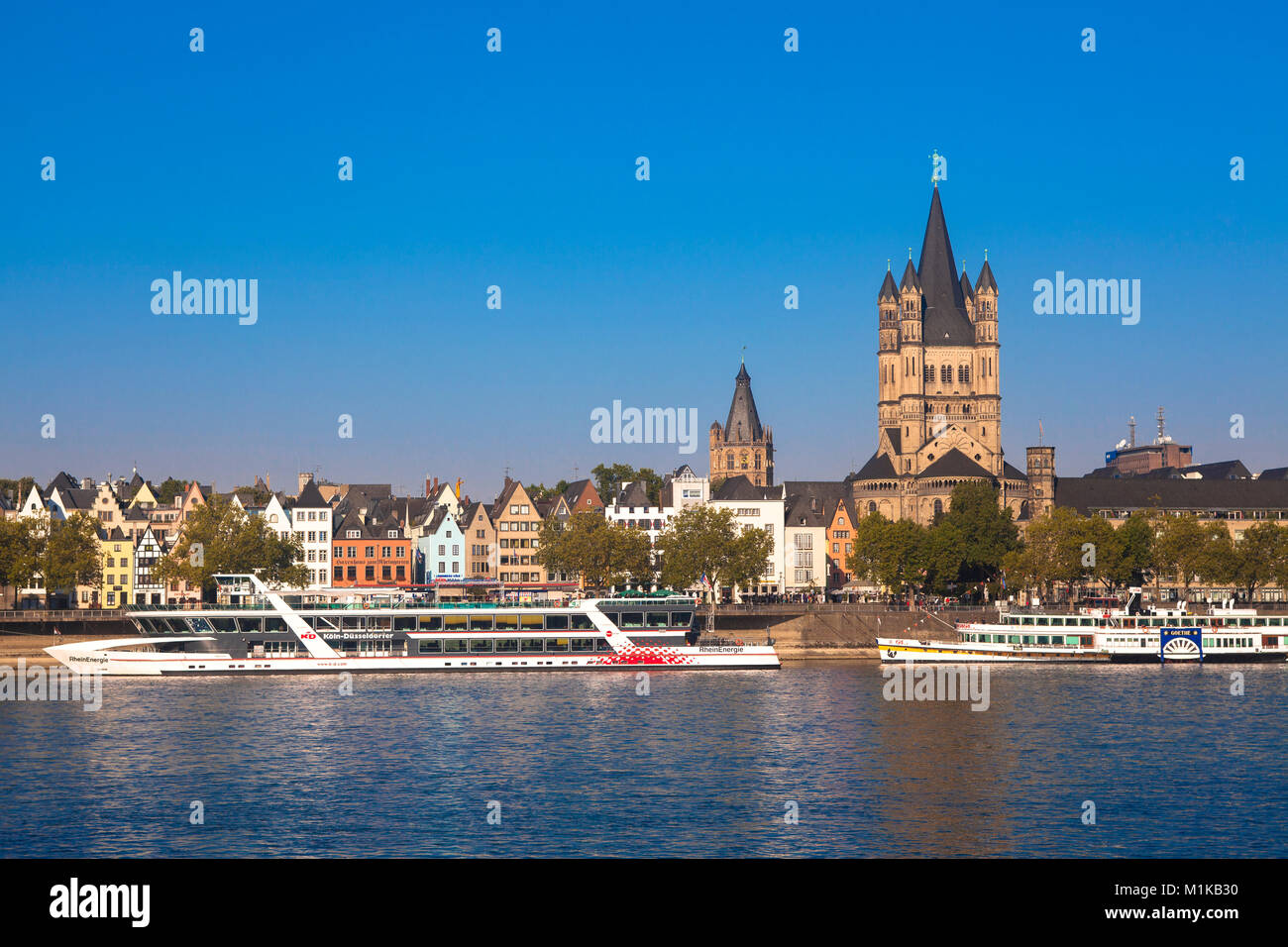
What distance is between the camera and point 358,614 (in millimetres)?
92500

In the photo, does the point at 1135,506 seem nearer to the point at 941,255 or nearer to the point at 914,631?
the point at 941,255

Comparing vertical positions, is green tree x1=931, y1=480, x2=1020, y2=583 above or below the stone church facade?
below

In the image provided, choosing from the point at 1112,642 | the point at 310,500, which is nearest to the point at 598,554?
the point at 310,500

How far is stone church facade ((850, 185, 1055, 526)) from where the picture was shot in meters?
173

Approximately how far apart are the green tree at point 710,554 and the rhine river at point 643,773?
54941 millimetres

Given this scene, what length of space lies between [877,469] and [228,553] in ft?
273

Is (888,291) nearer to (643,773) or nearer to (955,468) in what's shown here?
(955,468)

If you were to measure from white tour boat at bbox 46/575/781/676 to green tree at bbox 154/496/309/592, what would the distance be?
116 feet

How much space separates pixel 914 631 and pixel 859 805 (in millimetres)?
71837

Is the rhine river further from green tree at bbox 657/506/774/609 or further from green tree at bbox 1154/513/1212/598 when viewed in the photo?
green tree at bbox 1154/513/1212/598

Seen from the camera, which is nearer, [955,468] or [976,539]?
[976,539]

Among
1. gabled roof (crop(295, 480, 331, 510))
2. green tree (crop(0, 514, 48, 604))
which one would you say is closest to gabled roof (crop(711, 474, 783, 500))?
gabled roof (crop(295, 480, 331, 510))

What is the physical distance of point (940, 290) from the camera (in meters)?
186
